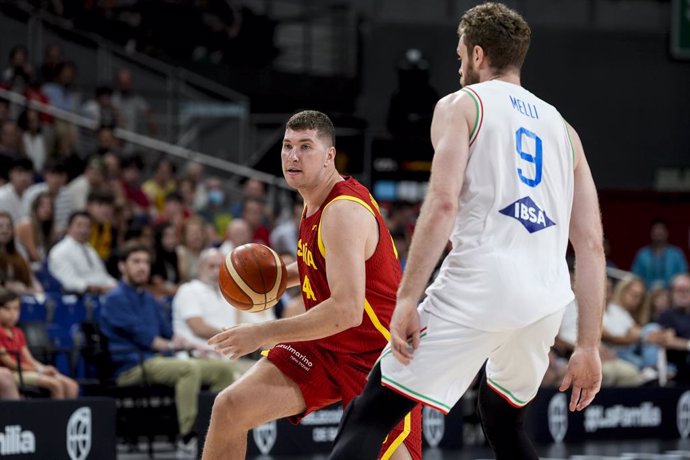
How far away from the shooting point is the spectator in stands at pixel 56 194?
36.4 feet

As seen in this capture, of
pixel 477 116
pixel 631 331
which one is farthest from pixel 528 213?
pixel 631 331

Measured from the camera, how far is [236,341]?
173 inches

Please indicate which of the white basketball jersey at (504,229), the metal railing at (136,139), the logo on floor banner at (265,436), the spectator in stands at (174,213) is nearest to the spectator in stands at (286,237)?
the spectator in stands at (174,213)

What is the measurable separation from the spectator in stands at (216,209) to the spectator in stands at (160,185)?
49 cm

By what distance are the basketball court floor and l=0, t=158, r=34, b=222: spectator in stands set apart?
249 cm

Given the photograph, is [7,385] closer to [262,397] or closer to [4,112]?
[262,397]

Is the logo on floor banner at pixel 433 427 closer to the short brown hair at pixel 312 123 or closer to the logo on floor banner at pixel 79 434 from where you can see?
the logo on floor banner at pixel 79 434

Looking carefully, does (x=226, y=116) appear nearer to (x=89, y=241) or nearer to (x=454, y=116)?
(x=89, y=241)

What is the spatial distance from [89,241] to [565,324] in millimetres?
4546

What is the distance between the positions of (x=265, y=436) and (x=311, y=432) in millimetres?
477

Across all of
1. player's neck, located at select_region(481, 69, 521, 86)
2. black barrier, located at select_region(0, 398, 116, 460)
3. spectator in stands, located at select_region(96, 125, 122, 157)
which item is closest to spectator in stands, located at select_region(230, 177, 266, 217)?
spectator in stands, located at select_region(96, 125, 122, 157)

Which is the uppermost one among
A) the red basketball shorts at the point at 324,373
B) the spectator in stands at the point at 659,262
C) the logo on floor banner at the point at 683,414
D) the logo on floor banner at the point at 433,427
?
the red basketball shorts at the point at 324,373

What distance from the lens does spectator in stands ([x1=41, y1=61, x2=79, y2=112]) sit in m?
13.9

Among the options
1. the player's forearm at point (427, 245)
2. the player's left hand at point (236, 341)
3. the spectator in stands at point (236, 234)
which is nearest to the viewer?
the player's forearm at point (427, 245)
